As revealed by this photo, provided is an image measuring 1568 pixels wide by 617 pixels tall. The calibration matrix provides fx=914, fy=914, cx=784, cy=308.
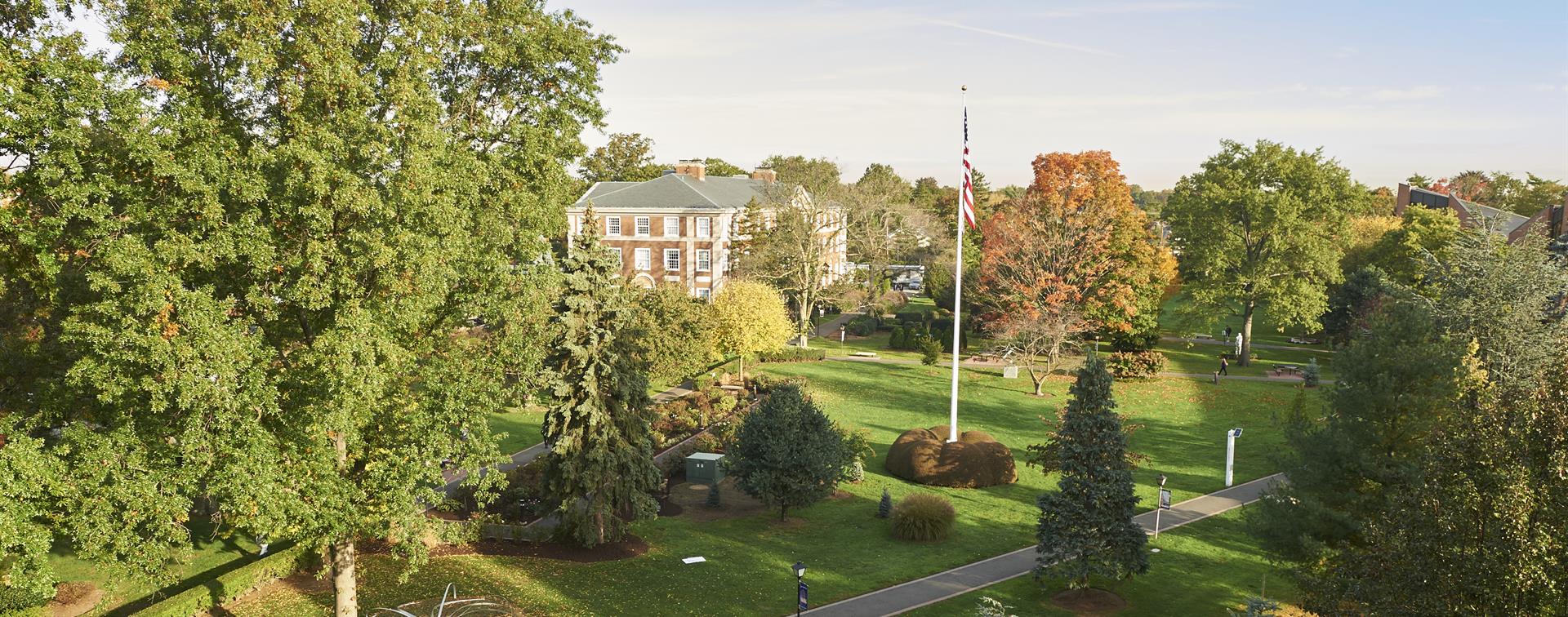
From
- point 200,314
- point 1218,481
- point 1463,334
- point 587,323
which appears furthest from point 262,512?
point 1218,481

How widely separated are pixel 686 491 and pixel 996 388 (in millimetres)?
21835

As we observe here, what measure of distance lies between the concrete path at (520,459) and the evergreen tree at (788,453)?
294 inches

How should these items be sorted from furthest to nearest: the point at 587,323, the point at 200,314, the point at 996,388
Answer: the point at 996,388, the point at 587,323, the point at 200,314

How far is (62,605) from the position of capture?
2130cm

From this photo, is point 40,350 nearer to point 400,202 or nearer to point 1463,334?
point 400,202

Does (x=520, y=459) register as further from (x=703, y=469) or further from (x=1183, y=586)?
(x=1183, y=586)

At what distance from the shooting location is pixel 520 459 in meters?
35.7

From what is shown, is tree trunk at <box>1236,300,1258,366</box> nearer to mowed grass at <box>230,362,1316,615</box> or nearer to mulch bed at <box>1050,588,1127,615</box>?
mowed grass at <box>230,362,1316,615</box>

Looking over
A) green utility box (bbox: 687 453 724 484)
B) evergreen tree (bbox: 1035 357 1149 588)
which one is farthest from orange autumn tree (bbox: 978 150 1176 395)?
evergreen tree (bbox: 1035 357 1149 588)

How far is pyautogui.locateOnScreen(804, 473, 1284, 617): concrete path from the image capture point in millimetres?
22594

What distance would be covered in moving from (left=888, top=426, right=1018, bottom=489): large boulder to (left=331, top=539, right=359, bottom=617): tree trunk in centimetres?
1939

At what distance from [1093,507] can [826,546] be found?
8.10 meters

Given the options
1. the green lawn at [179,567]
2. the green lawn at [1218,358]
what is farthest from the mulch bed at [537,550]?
the green lawn at [1218,358]

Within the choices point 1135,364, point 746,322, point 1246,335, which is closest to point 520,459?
point 746,322
